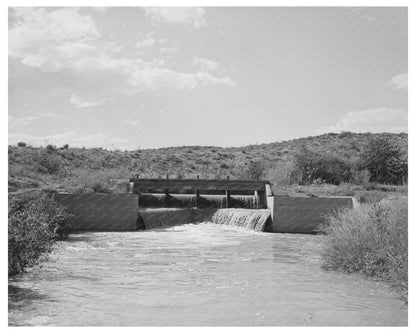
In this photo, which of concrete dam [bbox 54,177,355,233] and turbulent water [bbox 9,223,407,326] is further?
concrete dam [bbox 54,177,355,233]

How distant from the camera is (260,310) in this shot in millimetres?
8789

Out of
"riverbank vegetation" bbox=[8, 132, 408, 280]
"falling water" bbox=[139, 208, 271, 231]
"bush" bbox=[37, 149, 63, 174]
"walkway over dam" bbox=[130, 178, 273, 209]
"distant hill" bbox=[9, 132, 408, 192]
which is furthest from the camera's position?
"bush" bbox=[37, 149, 63, 174]

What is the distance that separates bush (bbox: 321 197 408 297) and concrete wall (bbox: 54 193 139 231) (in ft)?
31.6

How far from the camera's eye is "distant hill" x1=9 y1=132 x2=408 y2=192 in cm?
3025

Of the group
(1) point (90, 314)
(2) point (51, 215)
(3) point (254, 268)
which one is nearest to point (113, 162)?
(2) point (51, 215)

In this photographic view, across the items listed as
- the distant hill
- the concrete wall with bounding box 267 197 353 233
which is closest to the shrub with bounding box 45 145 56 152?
the distant hill

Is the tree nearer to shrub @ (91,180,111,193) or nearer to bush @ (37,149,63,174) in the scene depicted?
shrub @ (91,180,111,193)

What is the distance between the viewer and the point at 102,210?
20.5 metres

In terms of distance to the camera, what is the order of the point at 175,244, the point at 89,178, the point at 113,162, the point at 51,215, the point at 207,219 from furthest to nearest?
1. the point at 113,162
2. the point at 89,178
3. the point at 207,219
4. the point at 51,215
5. the point at 175,244

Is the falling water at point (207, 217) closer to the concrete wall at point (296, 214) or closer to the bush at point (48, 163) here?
the concrete wall at point (296, 214)

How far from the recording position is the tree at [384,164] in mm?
34100

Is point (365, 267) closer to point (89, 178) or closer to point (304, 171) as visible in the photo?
point (89, 178)

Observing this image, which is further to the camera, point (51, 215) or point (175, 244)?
point (51, 215)

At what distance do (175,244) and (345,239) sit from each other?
6.12 meters
